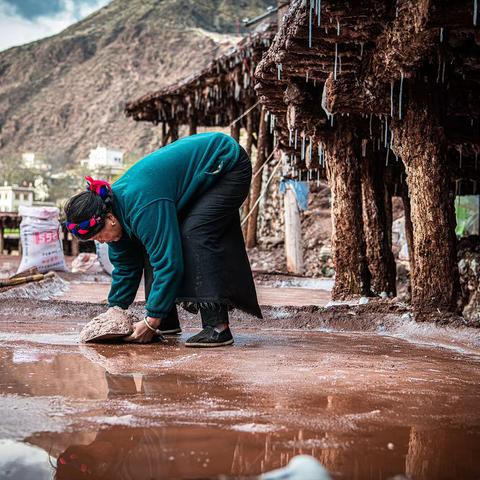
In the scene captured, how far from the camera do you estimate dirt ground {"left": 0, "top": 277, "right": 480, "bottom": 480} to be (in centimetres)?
166

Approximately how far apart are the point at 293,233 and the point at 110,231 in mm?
8735

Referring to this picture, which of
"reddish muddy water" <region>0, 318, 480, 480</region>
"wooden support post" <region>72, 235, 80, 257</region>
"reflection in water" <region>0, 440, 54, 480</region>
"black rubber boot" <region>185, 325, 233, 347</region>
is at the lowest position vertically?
"wooden support post" <region>72, 235, 80, 257</region>

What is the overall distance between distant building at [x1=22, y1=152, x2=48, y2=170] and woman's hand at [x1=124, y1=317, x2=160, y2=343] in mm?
52847

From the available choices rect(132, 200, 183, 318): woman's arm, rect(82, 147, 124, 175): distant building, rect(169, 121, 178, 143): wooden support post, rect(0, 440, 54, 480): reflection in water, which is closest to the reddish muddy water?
rect(0, 440, 54, 480): reflection in water

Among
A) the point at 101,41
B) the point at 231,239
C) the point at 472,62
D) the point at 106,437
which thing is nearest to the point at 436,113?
the point at 472,62

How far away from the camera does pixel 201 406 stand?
7.29ft

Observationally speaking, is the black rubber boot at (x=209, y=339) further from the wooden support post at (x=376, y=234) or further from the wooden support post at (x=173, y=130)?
the wooden support post at (x=173, y=130)

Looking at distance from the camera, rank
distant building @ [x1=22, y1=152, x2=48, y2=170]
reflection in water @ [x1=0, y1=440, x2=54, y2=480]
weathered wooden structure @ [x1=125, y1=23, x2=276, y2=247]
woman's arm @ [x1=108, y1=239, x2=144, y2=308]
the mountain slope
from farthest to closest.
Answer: the mountain slope
distant building @ [x1=22, y1=152, x2=48, y2=170]
weathered wooden structure @ [x1=125, y1=23, x2=276, y2=247]
woman's arm @ [x1=108, y1=239, x2=144, y2=308]
reflection in water @ [x1=0, y1=440, x2=54, y2=480]

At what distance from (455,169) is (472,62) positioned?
13.1ft

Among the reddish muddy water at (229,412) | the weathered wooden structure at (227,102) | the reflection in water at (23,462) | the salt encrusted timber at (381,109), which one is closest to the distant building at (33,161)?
the weathered wooden structure at (227,102)

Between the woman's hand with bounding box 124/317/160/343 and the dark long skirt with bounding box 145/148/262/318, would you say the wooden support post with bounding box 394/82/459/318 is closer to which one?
the dark long skirt with bounding box 145/148/262/318

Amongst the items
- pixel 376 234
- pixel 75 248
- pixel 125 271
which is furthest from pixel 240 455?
pixel 75 248

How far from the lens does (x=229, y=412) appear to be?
2139mm

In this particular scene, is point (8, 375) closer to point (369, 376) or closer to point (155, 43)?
point (369, 376)
